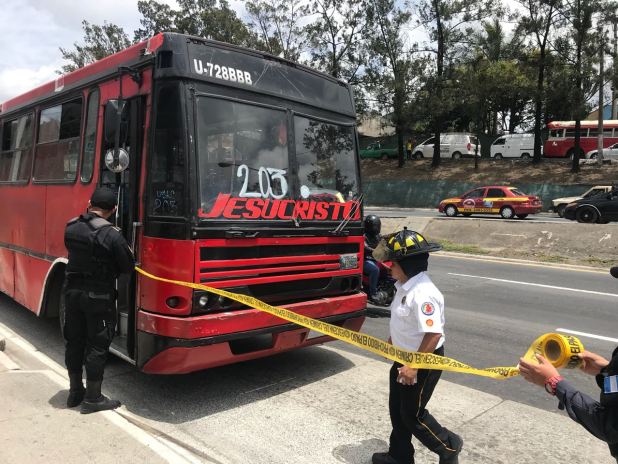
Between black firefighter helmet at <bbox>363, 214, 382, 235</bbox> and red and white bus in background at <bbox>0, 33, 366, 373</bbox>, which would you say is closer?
red and white bus in background at <bbox>0, 33, 366, 373</bbox>

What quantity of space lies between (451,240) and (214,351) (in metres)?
14.3

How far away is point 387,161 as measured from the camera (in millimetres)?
44781

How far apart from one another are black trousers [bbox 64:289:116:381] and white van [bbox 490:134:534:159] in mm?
39898

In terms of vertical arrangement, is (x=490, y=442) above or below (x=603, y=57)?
below

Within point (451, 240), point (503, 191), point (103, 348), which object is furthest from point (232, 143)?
point (503, 191)

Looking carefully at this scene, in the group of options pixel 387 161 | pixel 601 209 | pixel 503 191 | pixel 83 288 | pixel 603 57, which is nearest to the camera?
pixel 83 288

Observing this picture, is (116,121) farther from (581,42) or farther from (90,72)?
(581,42)

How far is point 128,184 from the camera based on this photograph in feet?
14.2

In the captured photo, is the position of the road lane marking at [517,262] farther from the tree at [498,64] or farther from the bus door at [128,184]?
the tree at [498,64]

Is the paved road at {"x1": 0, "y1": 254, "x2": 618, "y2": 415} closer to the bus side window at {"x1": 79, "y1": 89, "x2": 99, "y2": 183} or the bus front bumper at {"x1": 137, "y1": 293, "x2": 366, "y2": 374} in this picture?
the bus front bumper at {"x1": 137, "y1": 293, "x2": 366, "y2": 374}

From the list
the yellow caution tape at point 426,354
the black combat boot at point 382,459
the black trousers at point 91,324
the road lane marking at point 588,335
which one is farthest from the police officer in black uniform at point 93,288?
the road lane marking at point 588,335

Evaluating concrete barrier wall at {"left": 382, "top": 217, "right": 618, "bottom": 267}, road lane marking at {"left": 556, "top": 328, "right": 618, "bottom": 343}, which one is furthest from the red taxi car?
road lane marking at {"left": 556, "top": 328, "right": 618, "bottom": 343}

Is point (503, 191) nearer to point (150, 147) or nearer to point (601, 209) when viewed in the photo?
point (601, 209)

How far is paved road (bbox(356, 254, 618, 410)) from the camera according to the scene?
543 cm
